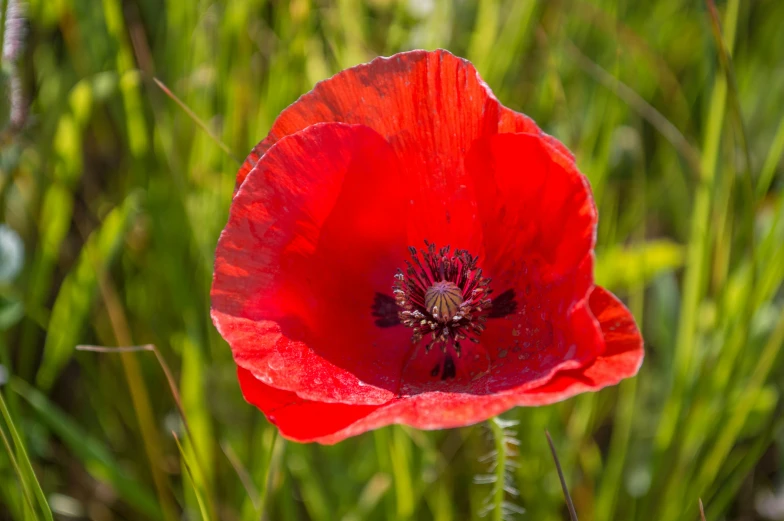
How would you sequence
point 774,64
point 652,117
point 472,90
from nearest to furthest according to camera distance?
point 472,90, point 652,117, point 774,64

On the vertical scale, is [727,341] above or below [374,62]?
below

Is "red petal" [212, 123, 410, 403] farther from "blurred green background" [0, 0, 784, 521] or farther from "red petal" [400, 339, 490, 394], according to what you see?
"blurred green background" [0, 0, 784, 521]

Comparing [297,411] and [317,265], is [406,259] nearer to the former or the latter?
[317,265]

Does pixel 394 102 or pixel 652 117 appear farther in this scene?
pixel 652 117

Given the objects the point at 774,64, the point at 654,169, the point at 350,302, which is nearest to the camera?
the point at 350,302

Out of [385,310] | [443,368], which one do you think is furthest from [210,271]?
[443,368]

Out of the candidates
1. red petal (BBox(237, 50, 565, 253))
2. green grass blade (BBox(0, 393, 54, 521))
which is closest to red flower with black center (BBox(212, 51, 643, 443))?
red petal (BBox(237, 50, 565, 253))

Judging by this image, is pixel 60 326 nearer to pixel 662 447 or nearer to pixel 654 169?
pixel 662 447

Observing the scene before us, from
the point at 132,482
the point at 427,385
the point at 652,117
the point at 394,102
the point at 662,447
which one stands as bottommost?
the point at 132,482

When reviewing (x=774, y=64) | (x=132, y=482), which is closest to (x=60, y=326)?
(x=132, y=482)
